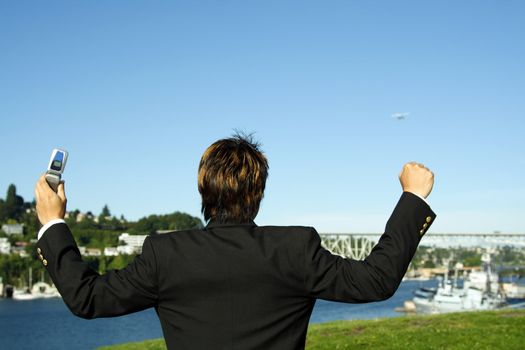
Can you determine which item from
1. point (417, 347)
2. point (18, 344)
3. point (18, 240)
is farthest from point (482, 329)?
point (18, 240)

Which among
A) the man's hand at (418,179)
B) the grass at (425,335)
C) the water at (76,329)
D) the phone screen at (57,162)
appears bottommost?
the water at (76,329)

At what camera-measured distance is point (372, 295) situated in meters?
1.85

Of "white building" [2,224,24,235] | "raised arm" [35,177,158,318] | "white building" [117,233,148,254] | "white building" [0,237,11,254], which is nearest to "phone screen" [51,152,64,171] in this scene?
"raised arm" [35,177,158,318]

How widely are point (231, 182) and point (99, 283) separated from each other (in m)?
0.45

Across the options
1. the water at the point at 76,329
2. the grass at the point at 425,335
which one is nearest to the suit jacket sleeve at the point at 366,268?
the grass at the point at 425,335

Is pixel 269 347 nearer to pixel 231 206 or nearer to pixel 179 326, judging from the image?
pixel 179 326

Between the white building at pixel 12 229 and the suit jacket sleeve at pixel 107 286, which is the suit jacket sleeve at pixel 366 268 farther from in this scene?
the white building at pixel 12 229

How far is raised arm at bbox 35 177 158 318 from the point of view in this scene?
6.05 ft

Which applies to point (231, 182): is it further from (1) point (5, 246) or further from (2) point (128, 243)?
(1) point (5, 246)

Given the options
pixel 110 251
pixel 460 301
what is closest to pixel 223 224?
pixel 460 301

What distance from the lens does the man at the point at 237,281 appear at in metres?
1.84

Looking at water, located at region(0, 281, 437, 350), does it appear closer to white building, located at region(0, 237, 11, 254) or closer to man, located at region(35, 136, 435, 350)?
man, located at region(35, 136, 435, 350)

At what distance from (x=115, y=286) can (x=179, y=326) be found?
0.66 ft

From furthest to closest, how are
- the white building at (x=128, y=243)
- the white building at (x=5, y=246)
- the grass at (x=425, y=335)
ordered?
the white building at (x=5, y=246)
the white building at (x=128, y=243)
the grass at (x=425, y=335)
